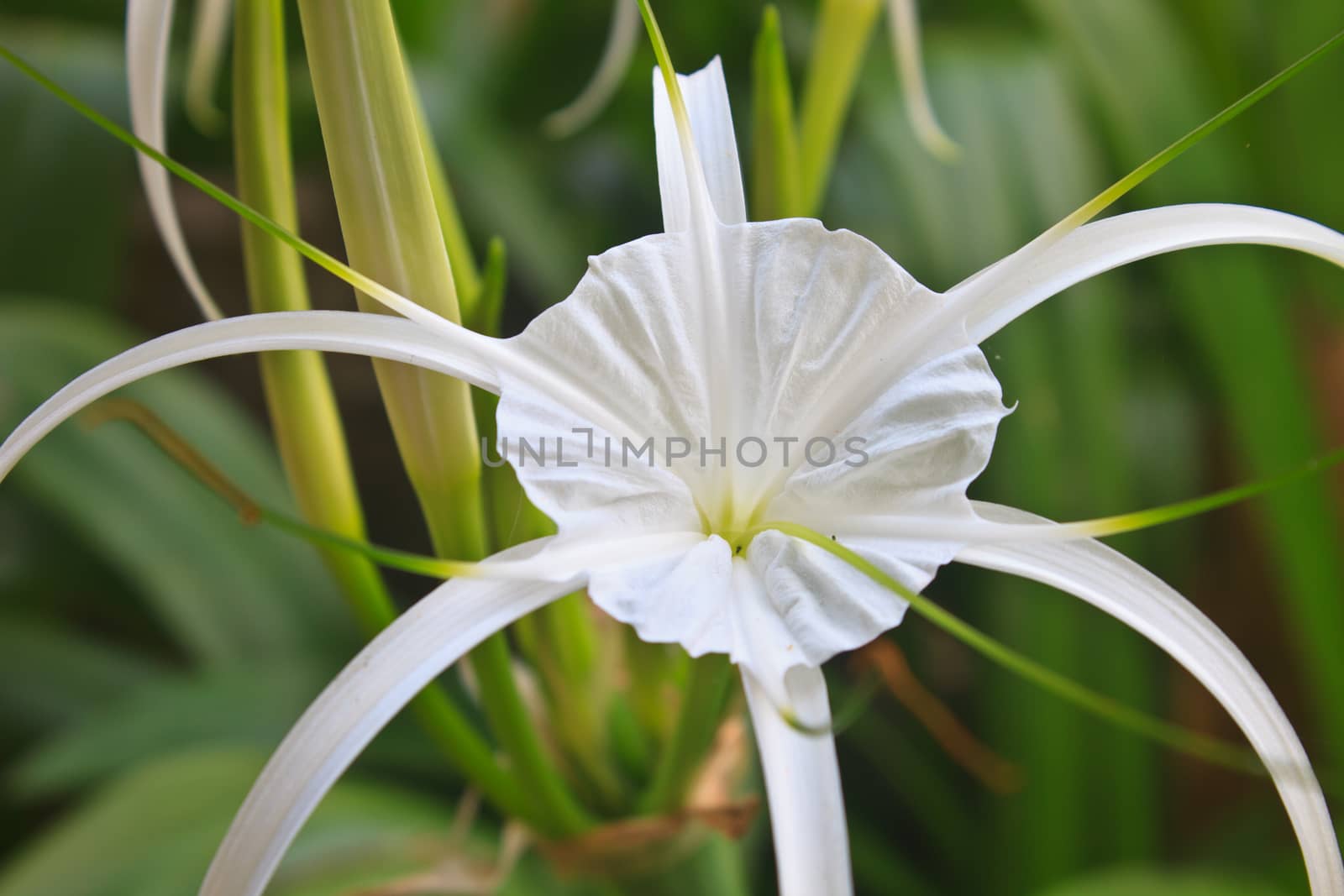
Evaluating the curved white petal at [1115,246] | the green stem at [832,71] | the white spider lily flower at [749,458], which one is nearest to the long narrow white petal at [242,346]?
the white spider lily flower at [749,458]

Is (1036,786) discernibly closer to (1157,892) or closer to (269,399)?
(1157,892)

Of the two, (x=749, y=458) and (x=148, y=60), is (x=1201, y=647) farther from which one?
(x=148, y=60)

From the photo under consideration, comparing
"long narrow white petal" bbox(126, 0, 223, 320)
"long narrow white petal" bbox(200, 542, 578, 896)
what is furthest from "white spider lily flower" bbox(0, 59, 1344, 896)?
"long narrow white petal" bbox(126, 0, 223, 320)

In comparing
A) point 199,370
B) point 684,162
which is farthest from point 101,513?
point 684,162

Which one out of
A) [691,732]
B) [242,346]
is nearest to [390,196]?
[242,346]

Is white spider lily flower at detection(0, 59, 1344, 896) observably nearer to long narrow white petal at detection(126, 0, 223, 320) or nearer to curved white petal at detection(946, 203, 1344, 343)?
curved white petal at detection(946, 203, 1344, 343)

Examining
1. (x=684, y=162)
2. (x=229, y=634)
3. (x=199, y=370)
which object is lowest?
(x=684, y=162)
